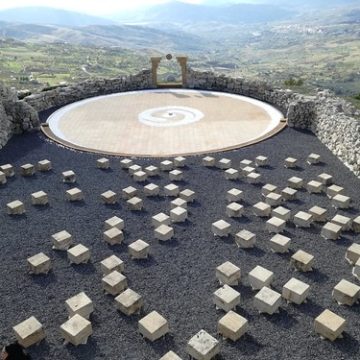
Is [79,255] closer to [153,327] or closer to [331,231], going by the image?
[153,327]

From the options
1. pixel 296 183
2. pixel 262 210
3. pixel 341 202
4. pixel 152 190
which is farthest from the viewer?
pixel 296 183

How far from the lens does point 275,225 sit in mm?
11078

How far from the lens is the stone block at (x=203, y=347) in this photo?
23.6ft

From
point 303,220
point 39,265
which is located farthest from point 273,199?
point 39,265

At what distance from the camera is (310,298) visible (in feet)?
28.3

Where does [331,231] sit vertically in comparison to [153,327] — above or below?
above

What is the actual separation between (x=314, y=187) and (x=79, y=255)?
827cm

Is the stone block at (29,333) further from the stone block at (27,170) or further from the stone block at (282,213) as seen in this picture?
the stone block at (27,170)

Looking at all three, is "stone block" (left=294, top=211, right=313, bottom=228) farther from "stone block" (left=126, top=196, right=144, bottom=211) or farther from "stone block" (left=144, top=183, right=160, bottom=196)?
"stone block" (left=126, top=196, right=144, bottom=211)

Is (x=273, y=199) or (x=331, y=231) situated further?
(x=273, y=199)

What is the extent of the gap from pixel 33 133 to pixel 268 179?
491 inches

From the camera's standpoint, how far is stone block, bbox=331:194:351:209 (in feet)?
40.3

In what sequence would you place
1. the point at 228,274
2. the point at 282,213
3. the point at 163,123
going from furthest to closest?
the point at 163,123 → the point at 282,213 → the point at 228,274

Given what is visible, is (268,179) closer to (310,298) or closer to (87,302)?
(310,298)
